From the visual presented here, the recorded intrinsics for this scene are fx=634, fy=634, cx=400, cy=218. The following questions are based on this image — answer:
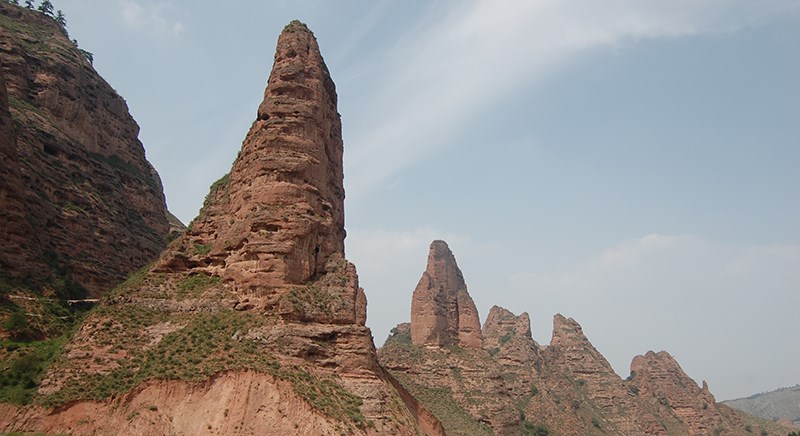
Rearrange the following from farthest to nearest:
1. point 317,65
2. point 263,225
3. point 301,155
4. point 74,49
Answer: point 74,49, point 317,65, point 301,155, point 263,225

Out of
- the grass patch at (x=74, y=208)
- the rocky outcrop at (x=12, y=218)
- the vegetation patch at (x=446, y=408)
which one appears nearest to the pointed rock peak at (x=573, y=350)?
the vegetation patch at (x=446, y=408)

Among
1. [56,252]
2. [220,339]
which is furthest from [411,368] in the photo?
[220,339]

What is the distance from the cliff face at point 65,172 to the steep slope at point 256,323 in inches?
546

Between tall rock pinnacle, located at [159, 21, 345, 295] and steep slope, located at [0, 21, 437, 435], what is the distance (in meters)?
0.09

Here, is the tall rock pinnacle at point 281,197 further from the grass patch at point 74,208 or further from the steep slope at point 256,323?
the grass patch at point 74,208

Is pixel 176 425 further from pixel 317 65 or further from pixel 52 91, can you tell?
pixel 52 91

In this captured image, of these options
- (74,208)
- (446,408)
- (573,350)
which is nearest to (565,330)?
(573,350)

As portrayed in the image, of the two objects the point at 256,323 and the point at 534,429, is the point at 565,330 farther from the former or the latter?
the point at 256,323

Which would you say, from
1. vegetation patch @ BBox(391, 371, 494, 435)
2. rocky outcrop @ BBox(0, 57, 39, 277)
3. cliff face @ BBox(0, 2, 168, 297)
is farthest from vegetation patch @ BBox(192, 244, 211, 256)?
vegetation patch @ BBox(391, 371, 494, 435)

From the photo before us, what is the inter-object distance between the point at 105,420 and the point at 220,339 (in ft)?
23.1

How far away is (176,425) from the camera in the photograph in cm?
3256

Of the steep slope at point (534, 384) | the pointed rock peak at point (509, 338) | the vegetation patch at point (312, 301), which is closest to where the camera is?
the vegetation patch at point (312, 301)

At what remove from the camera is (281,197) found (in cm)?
4131

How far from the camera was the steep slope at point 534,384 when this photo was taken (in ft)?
277
